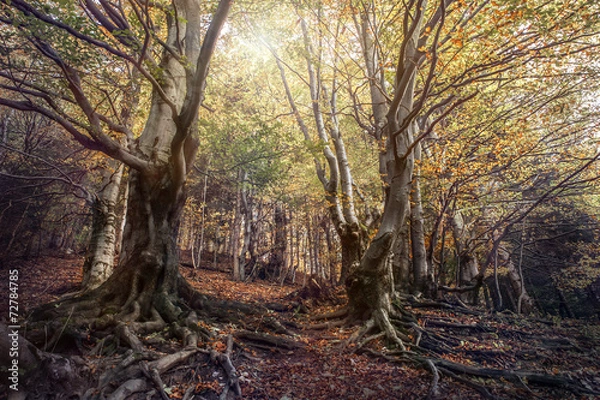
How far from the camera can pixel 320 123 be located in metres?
9.87

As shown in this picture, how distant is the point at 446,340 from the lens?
590 cm

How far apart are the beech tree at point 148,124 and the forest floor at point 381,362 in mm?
1437

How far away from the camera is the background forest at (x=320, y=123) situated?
4984mm

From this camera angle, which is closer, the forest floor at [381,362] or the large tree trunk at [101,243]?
the forest floor at [381,362]

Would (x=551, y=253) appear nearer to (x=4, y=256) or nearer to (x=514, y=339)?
(x=514, y=339)

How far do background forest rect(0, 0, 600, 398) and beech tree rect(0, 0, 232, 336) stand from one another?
1.6 inches

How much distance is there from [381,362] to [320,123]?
7471 mm

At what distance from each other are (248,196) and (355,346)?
14.9 metres

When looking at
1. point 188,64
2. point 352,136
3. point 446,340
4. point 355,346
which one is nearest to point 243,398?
point 355,346

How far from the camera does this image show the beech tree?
4.29 m

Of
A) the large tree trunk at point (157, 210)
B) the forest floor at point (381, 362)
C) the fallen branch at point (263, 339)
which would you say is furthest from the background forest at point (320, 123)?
the fallen branch at point (263, 339)

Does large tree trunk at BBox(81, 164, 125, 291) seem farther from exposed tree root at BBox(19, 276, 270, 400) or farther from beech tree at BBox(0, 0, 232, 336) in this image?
exposed tree root at BBox(19, 276, 270, 400)

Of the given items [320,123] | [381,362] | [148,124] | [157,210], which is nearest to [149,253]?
[157,210]

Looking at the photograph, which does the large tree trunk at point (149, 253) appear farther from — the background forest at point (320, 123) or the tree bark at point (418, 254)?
the tree bark at point (418, 254)
